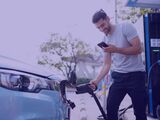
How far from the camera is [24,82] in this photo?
2.32 meters

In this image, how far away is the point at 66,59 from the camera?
30.2 metres

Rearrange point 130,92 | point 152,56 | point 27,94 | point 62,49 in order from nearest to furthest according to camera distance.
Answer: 1. point 27,94
2. point 130,92
3. point 152,56
4. point 62,49

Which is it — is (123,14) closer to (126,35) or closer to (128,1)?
(128,1)

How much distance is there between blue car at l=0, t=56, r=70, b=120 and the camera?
213cm

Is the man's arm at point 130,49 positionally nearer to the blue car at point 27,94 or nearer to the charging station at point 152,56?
the blue car at point 27,94

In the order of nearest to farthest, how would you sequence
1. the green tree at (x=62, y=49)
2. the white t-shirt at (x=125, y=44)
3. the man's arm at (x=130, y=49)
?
the man's arm at (x=130, y=49) → the white t-shirt at (x=125, y=44) → the green tree at (x=62, y=49)

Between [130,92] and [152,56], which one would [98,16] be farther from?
[152,56]

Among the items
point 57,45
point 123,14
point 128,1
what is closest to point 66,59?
point 57,45

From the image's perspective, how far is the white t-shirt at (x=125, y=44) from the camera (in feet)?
10.6

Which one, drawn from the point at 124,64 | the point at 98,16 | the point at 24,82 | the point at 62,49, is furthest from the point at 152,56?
A: the point at 62,49

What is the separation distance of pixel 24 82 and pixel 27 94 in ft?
0.39

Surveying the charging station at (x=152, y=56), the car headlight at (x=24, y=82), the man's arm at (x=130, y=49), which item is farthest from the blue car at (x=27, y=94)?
the charging station at (x=152, y=56)

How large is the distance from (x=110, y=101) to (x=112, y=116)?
166 mm

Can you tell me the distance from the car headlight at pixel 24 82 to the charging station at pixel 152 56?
126 inches
